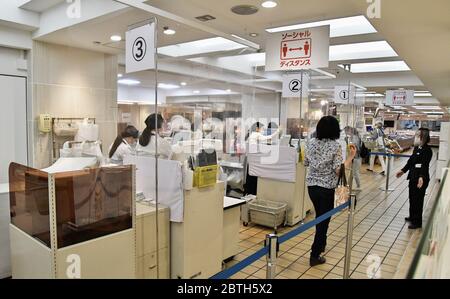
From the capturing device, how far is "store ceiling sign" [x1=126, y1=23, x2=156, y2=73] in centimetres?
222

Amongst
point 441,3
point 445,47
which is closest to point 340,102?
point 445,47

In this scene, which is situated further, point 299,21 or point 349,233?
point 299,21

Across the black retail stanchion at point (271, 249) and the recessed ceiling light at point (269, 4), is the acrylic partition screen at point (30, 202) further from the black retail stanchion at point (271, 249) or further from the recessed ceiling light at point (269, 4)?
the recessed ceiling light at point (269, 4)

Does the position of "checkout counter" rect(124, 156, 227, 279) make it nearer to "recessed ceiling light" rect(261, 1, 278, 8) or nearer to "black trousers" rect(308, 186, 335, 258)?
"black trousers" rect(308, 186, 335, 258)

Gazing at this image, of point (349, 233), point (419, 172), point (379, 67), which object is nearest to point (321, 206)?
point (349, 233)

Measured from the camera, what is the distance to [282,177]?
446cm

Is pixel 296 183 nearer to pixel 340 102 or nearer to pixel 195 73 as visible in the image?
pixel 195 73

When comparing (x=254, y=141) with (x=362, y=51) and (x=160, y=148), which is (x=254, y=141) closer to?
(x=160, y=148)

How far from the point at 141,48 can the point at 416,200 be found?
4226 mm

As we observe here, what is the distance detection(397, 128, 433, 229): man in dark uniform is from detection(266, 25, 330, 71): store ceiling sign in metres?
1.91

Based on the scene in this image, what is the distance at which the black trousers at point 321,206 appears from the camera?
3.14m

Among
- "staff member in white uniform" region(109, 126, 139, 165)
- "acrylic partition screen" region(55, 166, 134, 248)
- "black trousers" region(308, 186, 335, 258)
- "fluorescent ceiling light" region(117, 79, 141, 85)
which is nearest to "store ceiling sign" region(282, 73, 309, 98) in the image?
"black trousers" region(308, 186, 335, 258)
